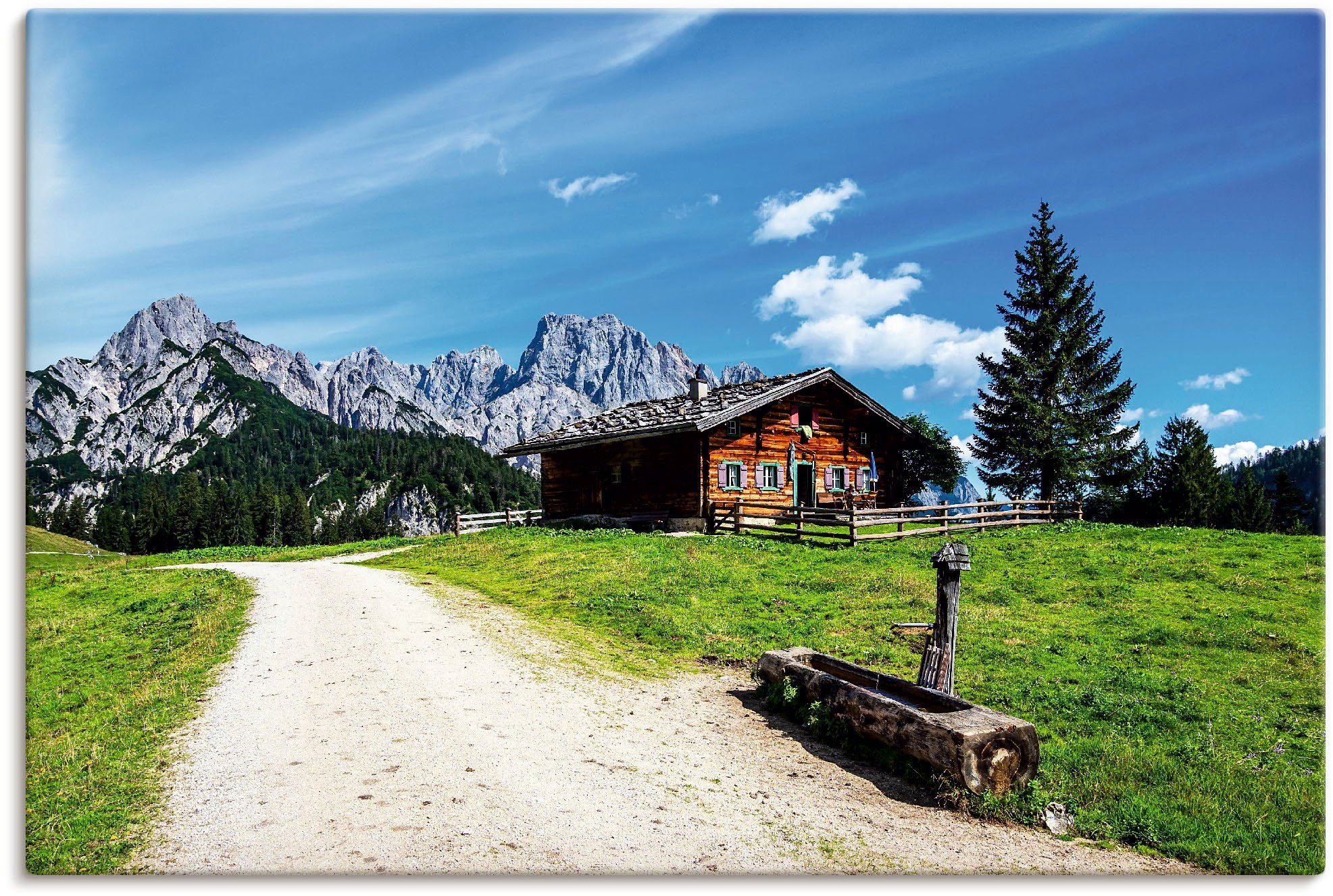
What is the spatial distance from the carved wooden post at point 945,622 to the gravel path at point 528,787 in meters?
A: 1.39

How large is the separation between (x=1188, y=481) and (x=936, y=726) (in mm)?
48755

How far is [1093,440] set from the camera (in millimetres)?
37031

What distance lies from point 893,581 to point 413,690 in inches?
452

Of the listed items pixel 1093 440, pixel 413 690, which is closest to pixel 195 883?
pixel 413 690

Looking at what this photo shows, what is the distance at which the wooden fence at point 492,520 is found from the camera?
3519 centimetres

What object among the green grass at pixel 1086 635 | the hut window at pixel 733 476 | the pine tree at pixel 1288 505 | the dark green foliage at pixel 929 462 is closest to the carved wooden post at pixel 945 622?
the green grass at pixel 1086 635

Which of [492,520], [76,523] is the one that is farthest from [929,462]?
[76,523]

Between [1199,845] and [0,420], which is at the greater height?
[0,420]

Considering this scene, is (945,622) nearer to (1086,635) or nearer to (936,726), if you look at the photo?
(936,726)

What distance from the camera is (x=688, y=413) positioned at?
29953 mm

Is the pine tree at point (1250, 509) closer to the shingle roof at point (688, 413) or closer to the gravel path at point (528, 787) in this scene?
the shingle roof at point (688, 413)

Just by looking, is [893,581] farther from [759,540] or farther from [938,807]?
[938,807]

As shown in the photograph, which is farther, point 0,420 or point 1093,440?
point 1093,440

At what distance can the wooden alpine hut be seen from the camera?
29.3 meters
